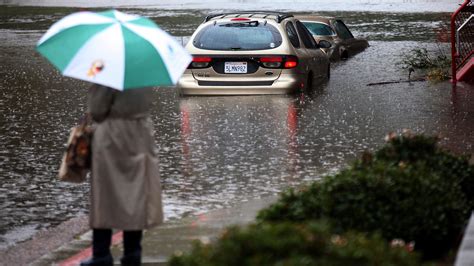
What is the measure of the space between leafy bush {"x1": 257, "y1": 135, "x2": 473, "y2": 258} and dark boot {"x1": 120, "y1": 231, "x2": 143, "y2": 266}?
81cm

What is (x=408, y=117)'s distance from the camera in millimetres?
16188

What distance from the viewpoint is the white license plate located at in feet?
59.9

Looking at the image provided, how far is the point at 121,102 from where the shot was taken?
289 inches

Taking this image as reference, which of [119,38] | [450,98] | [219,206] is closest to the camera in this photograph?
[119,38]

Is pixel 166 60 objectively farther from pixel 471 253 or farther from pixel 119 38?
pixel 471 253

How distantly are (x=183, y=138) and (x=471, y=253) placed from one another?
867 centimetres

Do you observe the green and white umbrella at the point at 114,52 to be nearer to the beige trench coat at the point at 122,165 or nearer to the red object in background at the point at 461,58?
the beige trench coat at the point at 122,165

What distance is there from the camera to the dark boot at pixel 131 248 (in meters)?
7.45

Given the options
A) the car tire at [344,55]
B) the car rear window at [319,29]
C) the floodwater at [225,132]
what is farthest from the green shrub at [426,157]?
the car rear window at [319,29]

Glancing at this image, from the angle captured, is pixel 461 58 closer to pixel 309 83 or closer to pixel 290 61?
pixel 309 83

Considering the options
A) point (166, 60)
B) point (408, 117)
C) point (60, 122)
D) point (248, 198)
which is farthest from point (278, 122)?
point (166, 60)

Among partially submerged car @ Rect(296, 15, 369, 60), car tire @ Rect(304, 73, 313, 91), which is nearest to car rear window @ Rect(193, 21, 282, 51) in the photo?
car tire @ Rect(304, 73, 313, 91)

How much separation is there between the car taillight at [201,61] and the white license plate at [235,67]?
11.4 inches

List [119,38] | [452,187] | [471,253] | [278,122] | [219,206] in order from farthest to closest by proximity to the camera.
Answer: [278,122] < [219,206] < [452,187] < [119,38] < [471,253]
